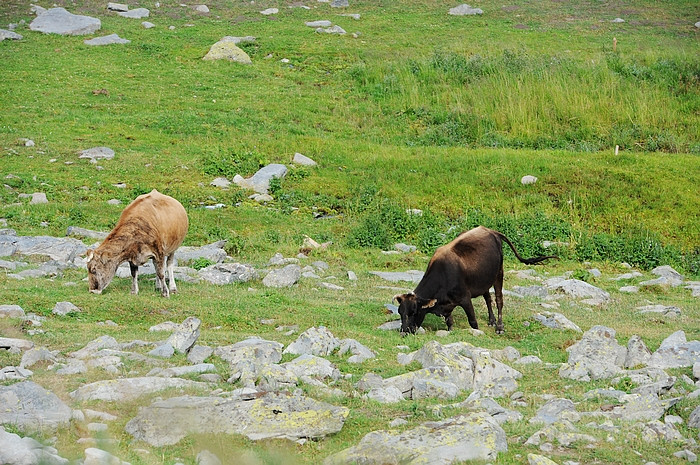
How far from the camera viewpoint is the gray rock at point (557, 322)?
14.4 metres

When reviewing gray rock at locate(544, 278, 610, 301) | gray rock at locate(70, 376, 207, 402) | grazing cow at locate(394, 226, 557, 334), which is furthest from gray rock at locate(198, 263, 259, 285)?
gray rock at locate(70, 376, 207, 402)

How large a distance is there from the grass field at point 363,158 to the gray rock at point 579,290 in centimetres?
68

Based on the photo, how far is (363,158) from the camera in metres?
26.8

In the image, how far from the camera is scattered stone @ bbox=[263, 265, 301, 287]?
17031 millimetres

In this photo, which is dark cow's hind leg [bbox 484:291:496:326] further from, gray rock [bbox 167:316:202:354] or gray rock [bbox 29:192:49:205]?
gray rock [bbox 29:192:49:205]

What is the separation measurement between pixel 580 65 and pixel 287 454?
28.6 metres

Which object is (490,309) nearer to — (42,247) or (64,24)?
(42,247)

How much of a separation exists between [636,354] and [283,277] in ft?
23.3

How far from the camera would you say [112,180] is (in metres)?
24.3

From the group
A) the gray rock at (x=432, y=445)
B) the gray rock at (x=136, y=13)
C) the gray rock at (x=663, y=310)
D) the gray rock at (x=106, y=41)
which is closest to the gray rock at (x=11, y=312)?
the gray rock at (x=432, y=445)

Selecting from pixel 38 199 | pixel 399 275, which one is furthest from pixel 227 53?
pixel 399 275

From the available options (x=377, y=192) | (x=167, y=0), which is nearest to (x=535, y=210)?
(x=377, y=192)

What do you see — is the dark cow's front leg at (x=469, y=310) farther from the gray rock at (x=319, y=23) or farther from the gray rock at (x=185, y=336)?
A: the gray rock at (x=319, y=23)

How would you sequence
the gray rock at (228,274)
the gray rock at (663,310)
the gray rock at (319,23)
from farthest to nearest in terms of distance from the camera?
1. the gray rock at (319,23)
2. the gray rock at (228,274)
3. the gray rock at (663,310)
